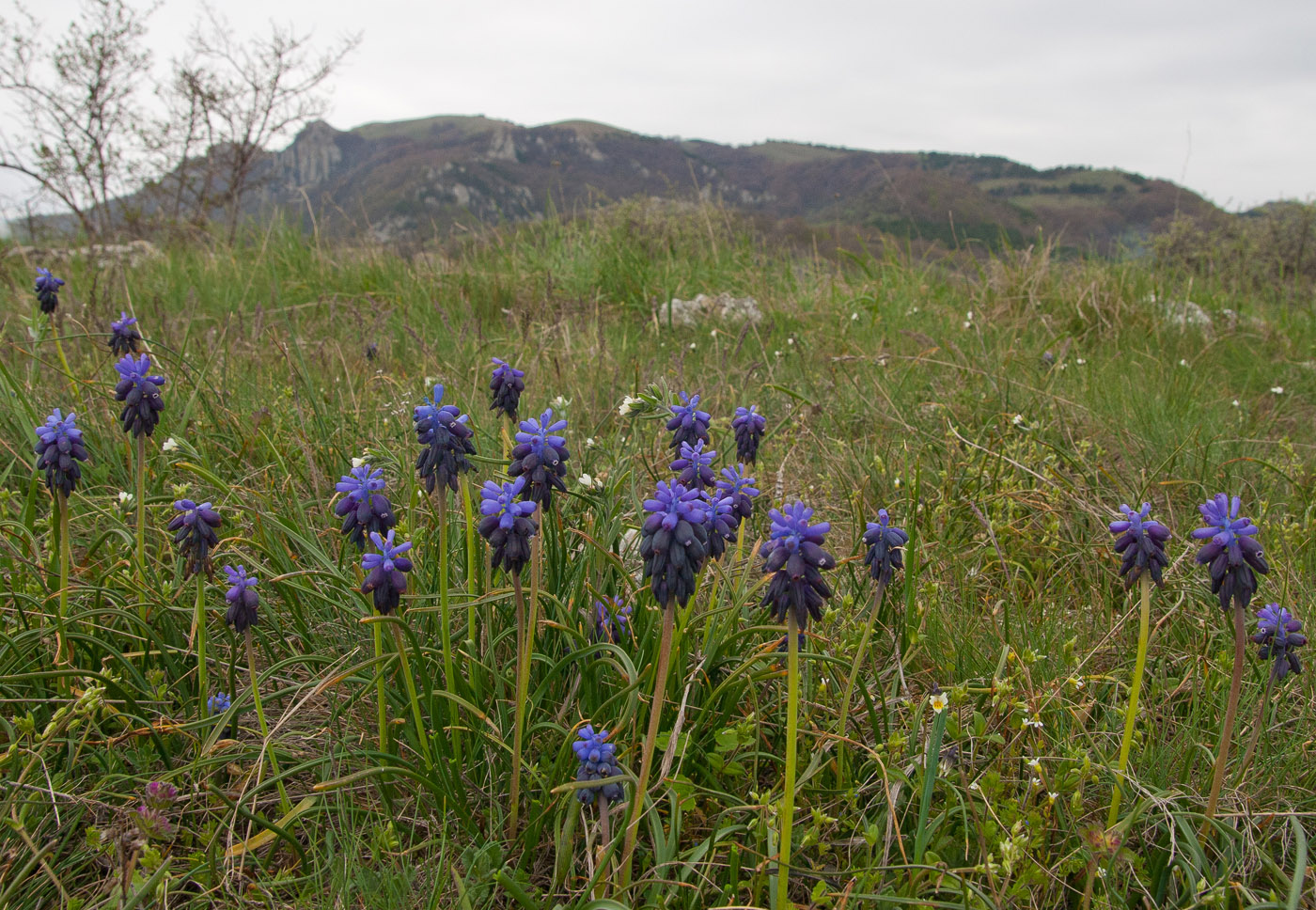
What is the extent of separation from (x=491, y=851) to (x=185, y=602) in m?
1.33

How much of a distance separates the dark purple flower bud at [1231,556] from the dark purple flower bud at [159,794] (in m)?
2.08

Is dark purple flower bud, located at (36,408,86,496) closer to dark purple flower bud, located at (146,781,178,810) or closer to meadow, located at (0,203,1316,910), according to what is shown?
meadow, located at (0,203,1316,910)

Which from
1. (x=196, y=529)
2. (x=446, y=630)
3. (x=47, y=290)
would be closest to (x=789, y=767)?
(x=446, y=630)

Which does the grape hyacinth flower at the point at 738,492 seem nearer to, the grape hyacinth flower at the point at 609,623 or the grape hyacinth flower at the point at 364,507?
the grape hyacinth flower at the point at 609,623

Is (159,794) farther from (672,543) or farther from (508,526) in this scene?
(672,543)

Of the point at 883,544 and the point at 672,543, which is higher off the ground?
the point at 672,543

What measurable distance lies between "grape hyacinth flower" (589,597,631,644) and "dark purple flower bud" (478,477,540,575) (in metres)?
0.60

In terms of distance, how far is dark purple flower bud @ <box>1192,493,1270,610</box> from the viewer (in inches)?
61.5

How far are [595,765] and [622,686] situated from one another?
0.42 m

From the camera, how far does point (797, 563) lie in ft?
4.56

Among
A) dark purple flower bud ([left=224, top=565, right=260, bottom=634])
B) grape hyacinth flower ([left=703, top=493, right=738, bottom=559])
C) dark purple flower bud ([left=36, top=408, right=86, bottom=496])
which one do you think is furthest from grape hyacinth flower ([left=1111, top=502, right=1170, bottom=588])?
dark purple flower bud ([left=36, top=408, right=86, bottom=496])

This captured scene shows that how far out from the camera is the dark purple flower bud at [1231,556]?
156 centimetres

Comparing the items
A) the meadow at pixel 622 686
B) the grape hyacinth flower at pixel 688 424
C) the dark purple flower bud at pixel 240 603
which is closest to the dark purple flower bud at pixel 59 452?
the meadow at pixel 622 686

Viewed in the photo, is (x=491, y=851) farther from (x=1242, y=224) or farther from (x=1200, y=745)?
(x=1242, y=224)
